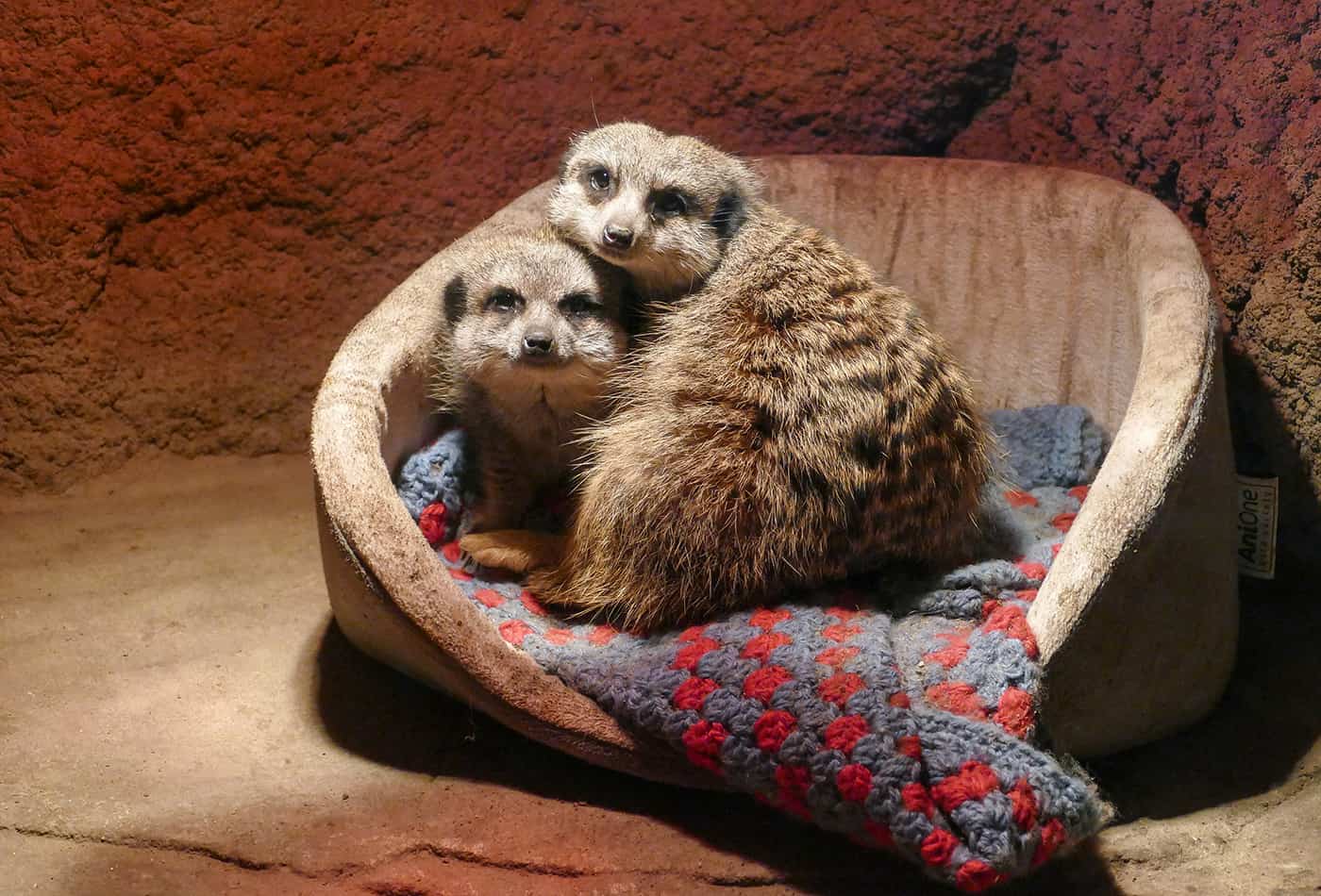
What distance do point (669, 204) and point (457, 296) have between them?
0.45 m

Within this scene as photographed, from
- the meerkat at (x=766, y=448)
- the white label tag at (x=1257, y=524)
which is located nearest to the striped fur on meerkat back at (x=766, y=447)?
the meerkat at (x=766, y=448)

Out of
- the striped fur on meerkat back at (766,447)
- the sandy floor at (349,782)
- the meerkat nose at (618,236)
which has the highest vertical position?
the meerkat nose at (618,236)

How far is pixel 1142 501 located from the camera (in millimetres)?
1993

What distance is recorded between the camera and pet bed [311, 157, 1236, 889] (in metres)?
1.73

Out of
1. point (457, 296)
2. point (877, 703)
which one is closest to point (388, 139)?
point (457, 296)

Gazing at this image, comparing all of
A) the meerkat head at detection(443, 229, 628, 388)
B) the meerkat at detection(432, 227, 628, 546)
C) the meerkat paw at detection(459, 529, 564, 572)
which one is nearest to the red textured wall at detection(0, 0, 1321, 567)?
the meerkat at detection(432, 227, 628, 546)

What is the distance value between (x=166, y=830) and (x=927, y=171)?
2.14 metres

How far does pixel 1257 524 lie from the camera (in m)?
2.57

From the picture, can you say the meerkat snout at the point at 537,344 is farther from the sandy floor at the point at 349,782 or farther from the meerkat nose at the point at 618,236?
the sandy floor at the point at 349,782

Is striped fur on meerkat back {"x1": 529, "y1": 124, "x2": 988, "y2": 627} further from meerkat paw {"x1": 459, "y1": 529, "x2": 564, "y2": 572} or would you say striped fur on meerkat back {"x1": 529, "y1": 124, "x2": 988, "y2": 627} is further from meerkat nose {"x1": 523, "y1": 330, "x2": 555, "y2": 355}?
meerkat nose {"x1": 523, "y1": 330, "x2": 555, "y2": 355}

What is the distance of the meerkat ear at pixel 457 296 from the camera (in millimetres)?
2490

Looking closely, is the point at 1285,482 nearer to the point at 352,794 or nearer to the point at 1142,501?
the point at 1142,501

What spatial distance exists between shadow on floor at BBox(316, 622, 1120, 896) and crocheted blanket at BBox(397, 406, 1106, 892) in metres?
0.11

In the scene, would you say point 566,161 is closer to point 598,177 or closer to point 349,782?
point 598,177
